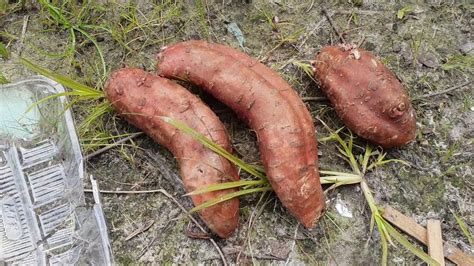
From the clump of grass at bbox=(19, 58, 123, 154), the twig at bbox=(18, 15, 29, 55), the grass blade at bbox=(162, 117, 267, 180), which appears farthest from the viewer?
the twig at bbox=(18, 15, 29, 55)

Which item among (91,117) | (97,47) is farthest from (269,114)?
(97,47)

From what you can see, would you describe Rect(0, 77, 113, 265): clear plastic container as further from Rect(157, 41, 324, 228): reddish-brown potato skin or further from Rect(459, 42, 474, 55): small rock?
Rect(459, 42, 474, 55): small rock

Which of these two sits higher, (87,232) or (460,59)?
(460,59)

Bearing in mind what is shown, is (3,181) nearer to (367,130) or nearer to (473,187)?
(367,130)

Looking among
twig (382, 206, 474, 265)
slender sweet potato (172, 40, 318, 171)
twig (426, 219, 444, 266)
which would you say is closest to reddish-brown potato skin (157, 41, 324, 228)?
slender sweet potato (172, 40, 318, 171)

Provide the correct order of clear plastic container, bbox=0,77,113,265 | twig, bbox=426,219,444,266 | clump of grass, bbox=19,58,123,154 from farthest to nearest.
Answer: clump of grass, bbox=19,58,123,154 < clear plastic container, bbox=0,77,113,265 < twig, bbox=426,219,444,266

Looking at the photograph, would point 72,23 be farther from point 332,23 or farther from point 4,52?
point 332,23

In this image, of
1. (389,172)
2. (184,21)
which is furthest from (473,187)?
(184,21)
